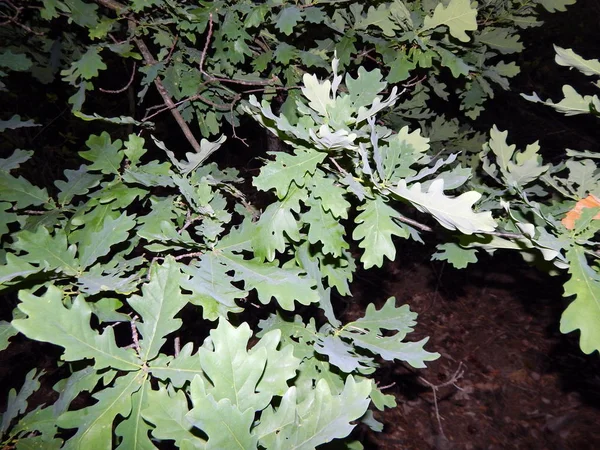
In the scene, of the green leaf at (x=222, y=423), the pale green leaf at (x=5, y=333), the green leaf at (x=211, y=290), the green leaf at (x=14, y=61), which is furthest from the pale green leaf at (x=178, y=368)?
the green leaf at (x=14, y=61)

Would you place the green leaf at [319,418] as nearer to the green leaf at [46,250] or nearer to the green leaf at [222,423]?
the green leaf at [222,423]

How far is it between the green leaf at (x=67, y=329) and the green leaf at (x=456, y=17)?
69.4 inches

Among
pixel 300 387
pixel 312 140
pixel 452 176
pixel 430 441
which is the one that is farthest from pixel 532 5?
pixel 430 441

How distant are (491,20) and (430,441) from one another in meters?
3.30

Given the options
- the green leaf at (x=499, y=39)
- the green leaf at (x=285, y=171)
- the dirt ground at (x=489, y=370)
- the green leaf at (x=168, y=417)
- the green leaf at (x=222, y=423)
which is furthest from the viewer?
the dirt ground at (x=489, y=370)

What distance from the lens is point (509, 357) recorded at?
4324 mm

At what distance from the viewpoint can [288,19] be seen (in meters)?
1.90

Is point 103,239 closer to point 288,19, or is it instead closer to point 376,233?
point 376,233

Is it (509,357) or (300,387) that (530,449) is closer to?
(509,357)

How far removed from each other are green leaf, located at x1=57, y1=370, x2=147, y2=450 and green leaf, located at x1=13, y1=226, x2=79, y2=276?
1.26 feet

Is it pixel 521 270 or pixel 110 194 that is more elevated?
pixel 110 194

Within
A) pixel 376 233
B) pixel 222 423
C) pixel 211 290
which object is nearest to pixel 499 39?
pixel 376 233

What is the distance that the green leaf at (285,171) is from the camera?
1198 mm

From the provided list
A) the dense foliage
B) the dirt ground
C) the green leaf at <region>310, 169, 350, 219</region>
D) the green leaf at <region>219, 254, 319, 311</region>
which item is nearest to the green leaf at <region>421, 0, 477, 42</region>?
the dense foliage
